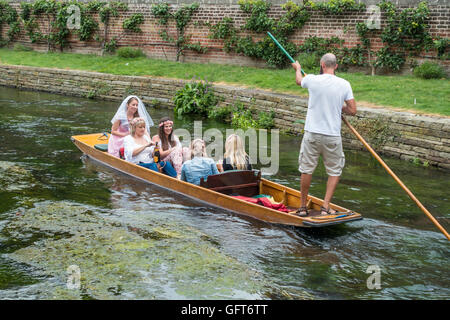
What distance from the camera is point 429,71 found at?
12.6 meters

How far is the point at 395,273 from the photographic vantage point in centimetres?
521

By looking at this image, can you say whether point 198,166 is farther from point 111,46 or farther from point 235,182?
point 111,46

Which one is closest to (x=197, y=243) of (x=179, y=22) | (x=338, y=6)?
(x=338, y=6)

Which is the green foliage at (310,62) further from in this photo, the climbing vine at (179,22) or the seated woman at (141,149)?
the seated woman at (141,149)

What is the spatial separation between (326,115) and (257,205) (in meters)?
1.36

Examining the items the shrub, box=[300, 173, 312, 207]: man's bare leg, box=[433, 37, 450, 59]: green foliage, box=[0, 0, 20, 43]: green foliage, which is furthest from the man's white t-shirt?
box=[0, 0, 20, 43]: green foliage

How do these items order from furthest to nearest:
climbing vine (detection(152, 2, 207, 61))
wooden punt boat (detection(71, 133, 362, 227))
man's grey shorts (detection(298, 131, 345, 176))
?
1. climbing vine (detection(152, 2, 207, 61))
2. wooden punt boat (detection(71, 133, 362, 227))
3. man's grey shorts (detection(298, 131, 345, 176))

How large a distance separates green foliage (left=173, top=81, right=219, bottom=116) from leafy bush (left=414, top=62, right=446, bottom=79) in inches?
193

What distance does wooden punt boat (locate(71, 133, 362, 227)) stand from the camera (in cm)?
596

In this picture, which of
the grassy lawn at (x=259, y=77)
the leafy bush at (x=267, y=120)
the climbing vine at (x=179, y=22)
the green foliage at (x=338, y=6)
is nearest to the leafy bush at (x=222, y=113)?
the grassy lawn at (x=259, y=77)

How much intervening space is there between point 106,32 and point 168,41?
3086mm

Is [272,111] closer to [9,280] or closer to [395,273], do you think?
[395,273]

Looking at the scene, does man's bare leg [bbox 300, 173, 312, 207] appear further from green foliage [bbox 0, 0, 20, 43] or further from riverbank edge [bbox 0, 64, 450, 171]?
green foliage [bbox 0, 0, 20, 43]
